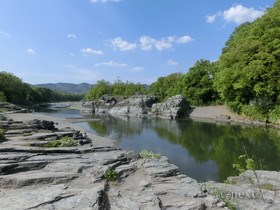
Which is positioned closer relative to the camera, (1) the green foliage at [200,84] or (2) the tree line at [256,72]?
(2) the tree line at [256,72]

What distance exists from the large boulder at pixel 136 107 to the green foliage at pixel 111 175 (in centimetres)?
7483

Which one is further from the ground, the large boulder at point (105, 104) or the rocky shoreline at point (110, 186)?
the large boulder at point (105, 104)

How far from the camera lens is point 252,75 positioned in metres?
52.2

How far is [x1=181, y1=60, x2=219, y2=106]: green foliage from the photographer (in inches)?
3484

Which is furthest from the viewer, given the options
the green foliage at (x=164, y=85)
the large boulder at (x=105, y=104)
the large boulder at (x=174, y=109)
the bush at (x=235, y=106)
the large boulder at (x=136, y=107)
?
the green foliage at (x=164, y=85)

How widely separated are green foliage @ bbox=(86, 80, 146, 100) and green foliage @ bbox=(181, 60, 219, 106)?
43.8 metres

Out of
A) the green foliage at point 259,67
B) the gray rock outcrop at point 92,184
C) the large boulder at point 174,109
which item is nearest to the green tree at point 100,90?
the large boulder at point 174,109

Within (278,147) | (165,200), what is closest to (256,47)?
(278,147)

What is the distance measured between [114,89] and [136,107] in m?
55.3

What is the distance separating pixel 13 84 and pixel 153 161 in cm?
12111

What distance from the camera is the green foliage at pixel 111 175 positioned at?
12.1 m

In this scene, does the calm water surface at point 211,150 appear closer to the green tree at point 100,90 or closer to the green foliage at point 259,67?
the green foliage at point 259,67

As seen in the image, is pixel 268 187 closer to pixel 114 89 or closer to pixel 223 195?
pixel 223 195

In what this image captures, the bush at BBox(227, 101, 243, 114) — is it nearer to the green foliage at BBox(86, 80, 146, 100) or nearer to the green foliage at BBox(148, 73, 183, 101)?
the green foliage at BBox(148, 73, 183, 101)
